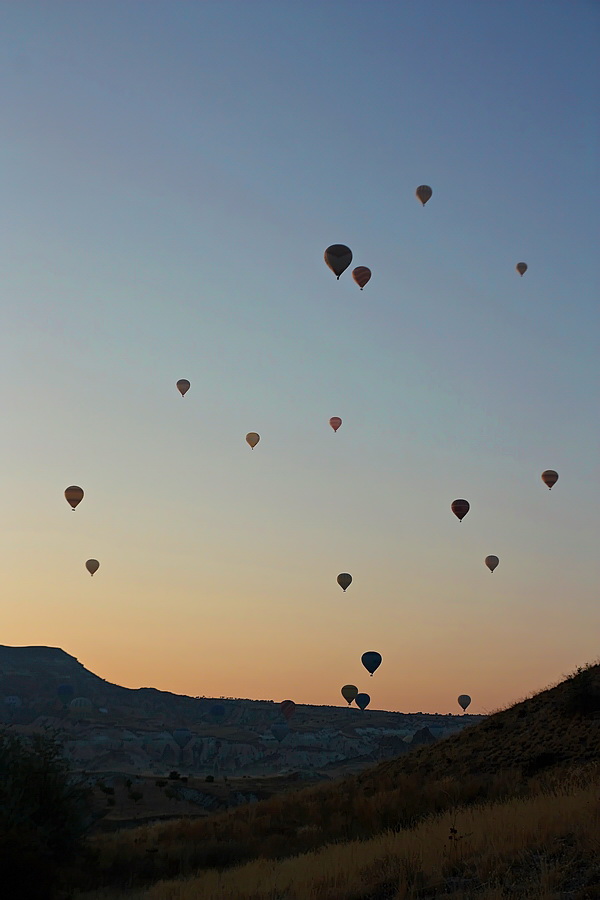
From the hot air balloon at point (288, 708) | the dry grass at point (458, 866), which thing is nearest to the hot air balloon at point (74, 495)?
the dry grass at point (458, 866)

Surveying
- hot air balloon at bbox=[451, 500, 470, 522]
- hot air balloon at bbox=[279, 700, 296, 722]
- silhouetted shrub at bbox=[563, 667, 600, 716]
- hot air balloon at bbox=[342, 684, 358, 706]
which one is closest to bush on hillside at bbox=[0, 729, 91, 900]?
silhouetted shrub at bbox=[563, 667, 600, 716]

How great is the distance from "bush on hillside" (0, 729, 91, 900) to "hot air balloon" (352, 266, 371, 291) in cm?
3947

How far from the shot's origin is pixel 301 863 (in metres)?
18.5

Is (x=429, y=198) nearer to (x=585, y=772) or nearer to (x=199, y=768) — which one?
(x=585, y=772)

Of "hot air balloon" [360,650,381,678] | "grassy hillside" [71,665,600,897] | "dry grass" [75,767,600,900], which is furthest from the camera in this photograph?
"hot air balloon" [360,650,381,678]

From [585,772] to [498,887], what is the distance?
14269 millimetres

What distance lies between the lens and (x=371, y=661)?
8531cm

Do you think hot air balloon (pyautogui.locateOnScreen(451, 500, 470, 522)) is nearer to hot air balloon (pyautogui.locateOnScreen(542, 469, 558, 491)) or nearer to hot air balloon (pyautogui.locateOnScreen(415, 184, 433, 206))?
hot air balloon (pyautogui.locateOnScreen(542, 469, 558, 491))

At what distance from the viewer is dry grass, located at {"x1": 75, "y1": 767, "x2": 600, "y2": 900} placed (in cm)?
1262

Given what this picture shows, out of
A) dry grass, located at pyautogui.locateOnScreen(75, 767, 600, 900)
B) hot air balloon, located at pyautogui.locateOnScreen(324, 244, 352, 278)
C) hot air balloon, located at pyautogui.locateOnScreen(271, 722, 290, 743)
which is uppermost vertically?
Result: hot air balloon, located at pyautogui.locateOnScreen(324, 244, 352, 278)

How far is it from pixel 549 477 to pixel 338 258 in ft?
73.4

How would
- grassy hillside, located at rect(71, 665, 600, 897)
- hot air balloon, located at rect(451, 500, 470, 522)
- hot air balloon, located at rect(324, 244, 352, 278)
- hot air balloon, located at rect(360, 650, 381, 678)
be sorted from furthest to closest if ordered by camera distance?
hot air balloon, located at rect(360, 650, 381, 678), hot air balloon, located at rect(451, 500, 470, 522), hot air balloon, located at rect(324, 244, 352, 278), grassy hillside, located at rect(71, 665, 600, 897)

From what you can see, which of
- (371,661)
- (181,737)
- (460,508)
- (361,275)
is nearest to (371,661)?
(371,661)

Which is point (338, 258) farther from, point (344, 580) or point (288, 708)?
point (288, 708)
